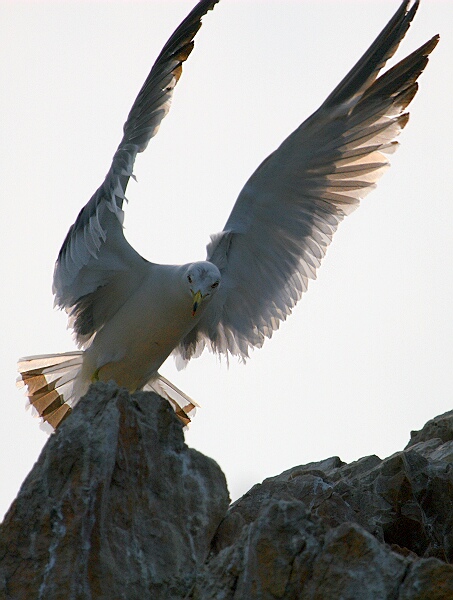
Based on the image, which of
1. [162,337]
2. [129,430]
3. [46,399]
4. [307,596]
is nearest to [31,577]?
[129,430]

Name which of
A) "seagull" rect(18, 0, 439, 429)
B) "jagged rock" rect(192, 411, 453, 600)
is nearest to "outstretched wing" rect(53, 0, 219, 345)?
"seagull" rect(18, 0, 439, 429)

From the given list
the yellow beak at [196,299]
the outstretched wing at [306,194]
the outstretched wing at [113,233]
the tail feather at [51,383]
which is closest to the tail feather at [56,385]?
the tail feather at [51,383]

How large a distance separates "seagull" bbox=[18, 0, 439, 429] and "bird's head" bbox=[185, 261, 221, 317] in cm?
1

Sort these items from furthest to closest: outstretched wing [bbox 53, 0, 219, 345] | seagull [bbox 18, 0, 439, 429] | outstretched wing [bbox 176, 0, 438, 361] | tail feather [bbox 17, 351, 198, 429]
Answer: tail feather [bbox 17, 351, 198, 429] → outstretched wing [bbox 176, 0, 438, 361] → seagull [bbox 18, 0, 439, 429] → outstretched wing [bbox 53, 0, 219, 345]

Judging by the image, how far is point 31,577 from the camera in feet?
16.2

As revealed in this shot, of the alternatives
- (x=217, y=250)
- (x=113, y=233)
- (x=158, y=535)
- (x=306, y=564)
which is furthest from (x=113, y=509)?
(x=217, y=250)

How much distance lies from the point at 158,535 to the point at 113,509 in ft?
0.82

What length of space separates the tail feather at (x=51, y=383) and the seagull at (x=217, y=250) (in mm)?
11

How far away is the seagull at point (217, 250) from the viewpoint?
8438 mm

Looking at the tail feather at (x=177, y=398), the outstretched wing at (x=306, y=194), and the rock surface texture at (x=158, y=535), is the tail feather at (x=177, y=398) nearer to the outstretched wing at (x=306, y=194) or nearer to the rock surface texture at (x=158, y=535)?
the outstretched wing at (x=306, y=194)

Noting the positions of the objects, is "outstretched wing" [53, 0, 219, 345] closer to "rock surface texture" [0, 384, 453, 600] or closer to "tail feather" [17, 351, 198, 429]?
"tail feather" [17, 351, 198, 429]

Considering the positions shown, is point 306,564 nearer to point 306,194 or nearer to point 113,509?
point 113,509

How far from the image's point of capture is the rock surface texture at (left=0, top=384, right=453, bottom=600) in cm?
450

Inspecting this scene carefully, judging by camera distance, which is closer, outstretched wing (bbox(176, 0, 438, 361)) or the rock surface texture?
the rock surface texture
